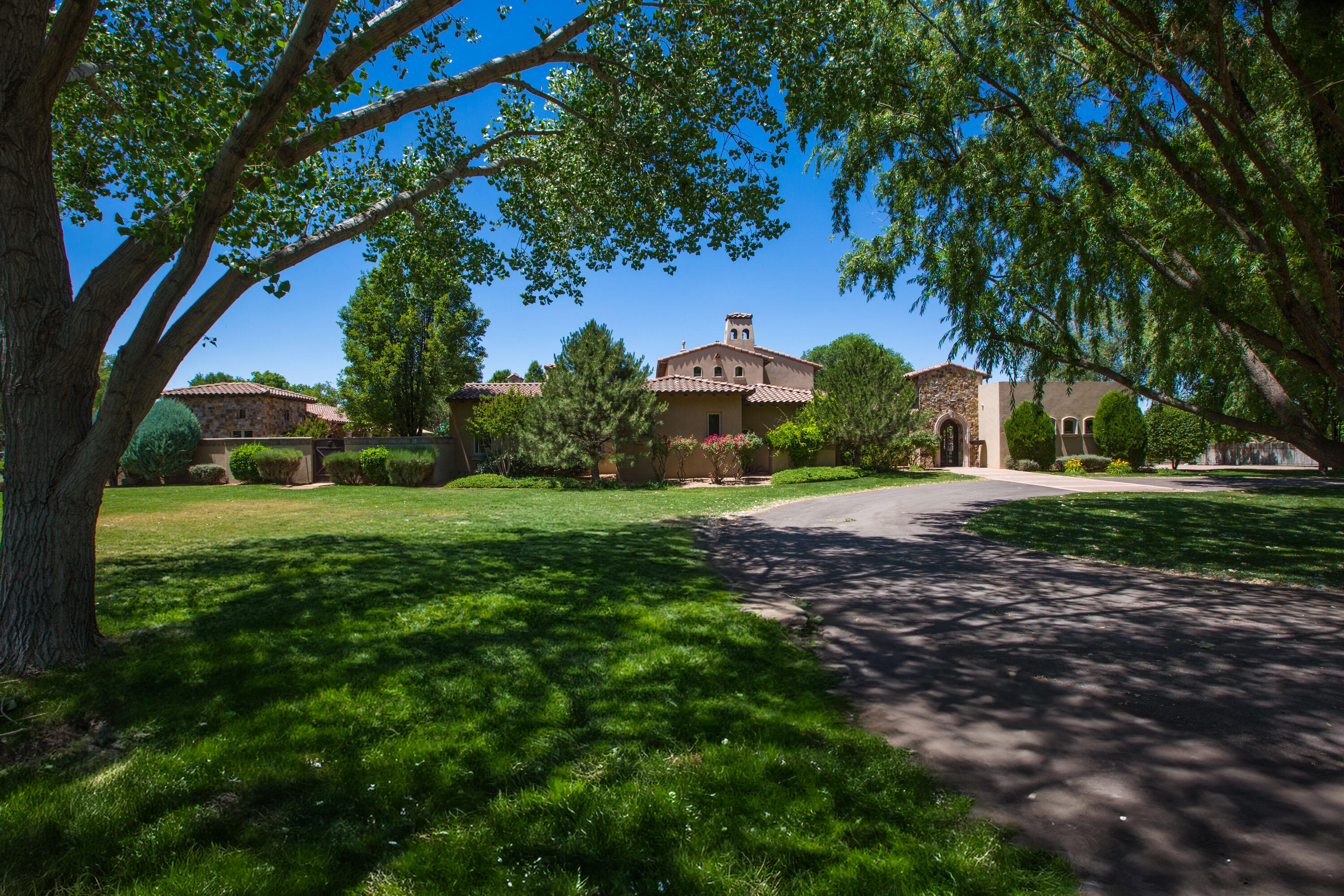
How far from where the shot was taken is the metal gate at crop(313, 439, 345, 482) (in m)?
25.0

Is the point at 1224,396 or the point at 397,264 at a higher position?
the point at 397,264

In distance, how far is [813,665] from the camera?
4.69 metres

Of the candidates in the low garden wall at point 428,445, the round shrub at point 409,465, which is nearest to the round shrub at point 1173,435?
the low garden wall at point 428,445

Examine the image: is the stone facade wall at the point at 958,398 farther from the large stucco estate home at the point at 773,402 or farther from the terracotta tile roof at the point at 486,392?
the terracotta tile roof at the point at 486,392

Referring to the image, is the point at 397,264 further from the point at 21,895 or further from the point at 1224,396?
the point at 1224,396

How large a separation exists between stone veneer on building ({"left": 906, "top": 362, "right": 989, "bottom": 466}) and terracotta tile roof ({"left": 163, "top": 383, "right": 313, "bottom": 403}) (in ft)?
107

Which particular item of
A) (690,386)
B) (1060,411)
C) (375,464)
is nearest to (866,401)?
(690,386)

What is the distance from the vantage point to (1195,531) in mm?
10531

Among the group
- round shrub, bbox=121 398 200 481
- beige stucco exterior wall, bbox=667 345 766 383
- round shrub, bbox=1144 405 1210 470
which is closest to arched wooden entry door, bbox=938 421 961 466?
round shrub, bbox=1144 405 1210 470

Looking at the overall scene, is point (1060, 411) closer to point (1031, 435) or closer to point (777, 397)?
point (1031, 435)

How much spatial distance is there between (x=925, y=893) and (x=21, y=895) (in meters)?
3.25

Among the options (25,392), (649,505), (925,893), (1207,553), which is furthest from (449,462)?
(925,893)

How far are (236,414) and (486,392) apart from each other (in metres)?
15.6

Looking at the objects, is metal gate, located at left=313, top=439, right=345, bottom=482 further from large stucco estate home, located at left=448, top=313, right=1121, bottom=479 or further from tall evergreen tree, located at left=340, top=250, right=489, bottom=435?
large stucco estate home, located at left=448, top=313, right=1121, bottom=479
